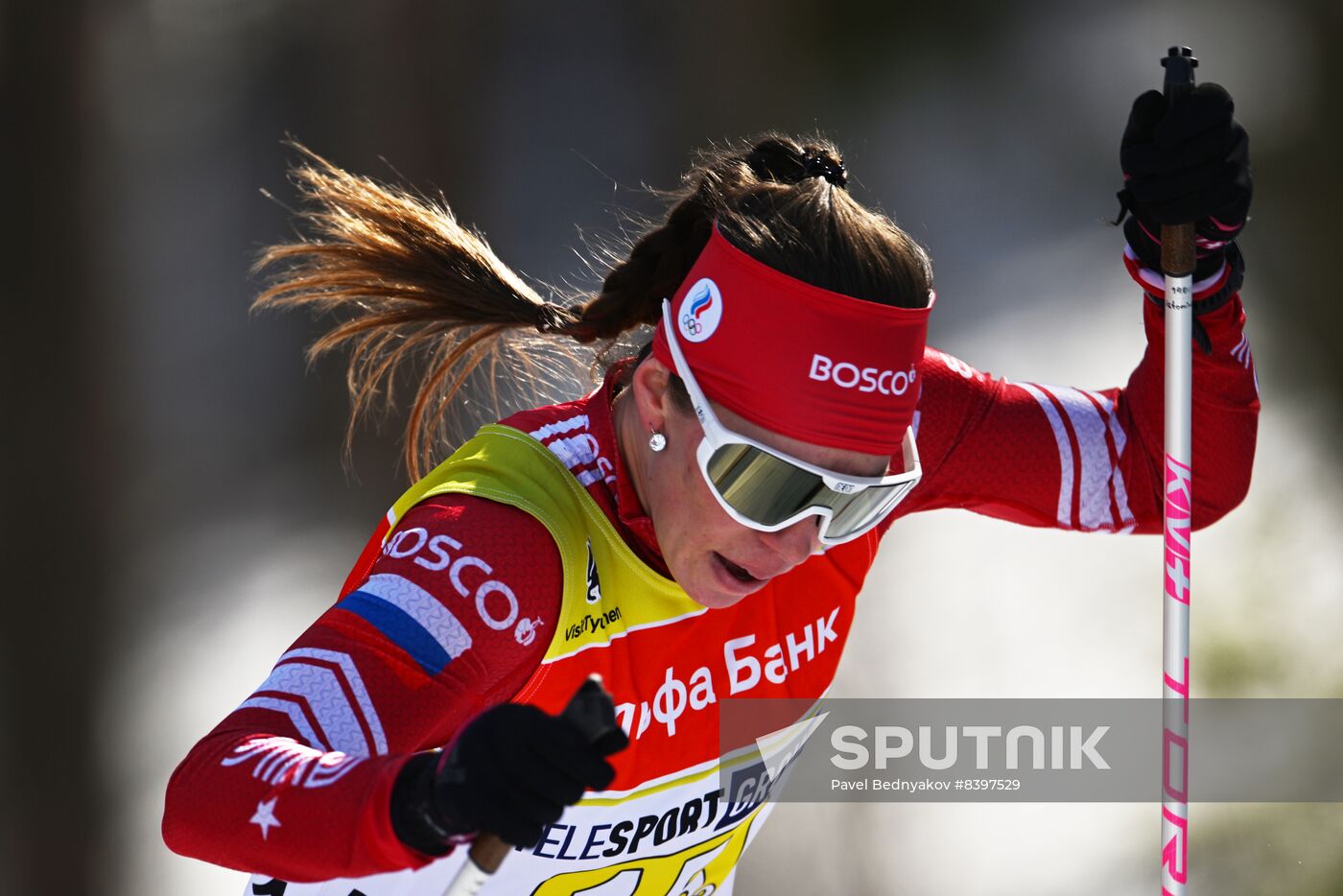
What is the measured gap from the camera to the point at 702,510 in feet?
4.99

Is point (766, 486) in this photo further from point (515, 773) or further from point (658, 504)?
point (515, 773)

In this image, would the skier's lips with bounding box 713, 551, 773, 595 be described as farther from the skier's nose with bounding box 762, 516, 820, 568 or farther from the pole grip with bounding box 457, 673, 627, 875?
the pole grip with bounding box 457, 673, 627, 875

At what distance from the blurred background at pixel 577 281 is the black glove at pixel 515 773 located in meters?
2.66

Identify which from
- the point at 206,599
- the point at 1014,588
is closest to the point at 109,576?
the point at 206,599

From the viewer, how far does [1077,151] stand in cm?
394

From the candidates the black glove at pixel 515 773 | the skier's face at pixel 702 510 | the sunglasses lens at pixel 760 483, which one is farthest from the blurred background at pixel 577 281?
the black glove at pixel 515 773

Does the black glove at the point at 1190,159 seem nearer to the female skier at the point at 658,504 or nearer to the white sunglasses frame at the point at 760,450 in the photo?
the female skier at the point at 658,504

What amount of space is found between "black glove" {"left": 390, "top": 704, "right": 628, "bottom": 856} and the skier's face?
0.49 m

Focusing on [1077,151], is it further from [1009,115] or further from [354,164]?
[354,164]

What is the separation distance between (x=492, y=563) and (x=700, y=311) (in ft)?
1.15

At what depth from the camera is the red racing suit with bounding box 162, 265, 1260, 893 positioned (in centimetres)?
113

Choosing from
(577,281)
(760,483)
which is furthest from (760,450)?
(577,281)

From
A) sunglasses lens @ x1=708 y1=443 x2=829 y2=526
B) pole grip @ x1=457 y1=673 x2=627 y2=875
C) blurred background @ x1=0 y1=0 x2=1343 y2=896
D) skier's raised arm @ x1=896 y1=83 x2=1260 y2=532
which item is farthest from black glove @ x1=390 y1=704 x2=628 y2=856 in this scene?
blurred background @ x1=0 y1=0 x2=1343 y2=896

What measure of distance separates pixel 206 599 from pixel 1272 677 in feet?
9.12
